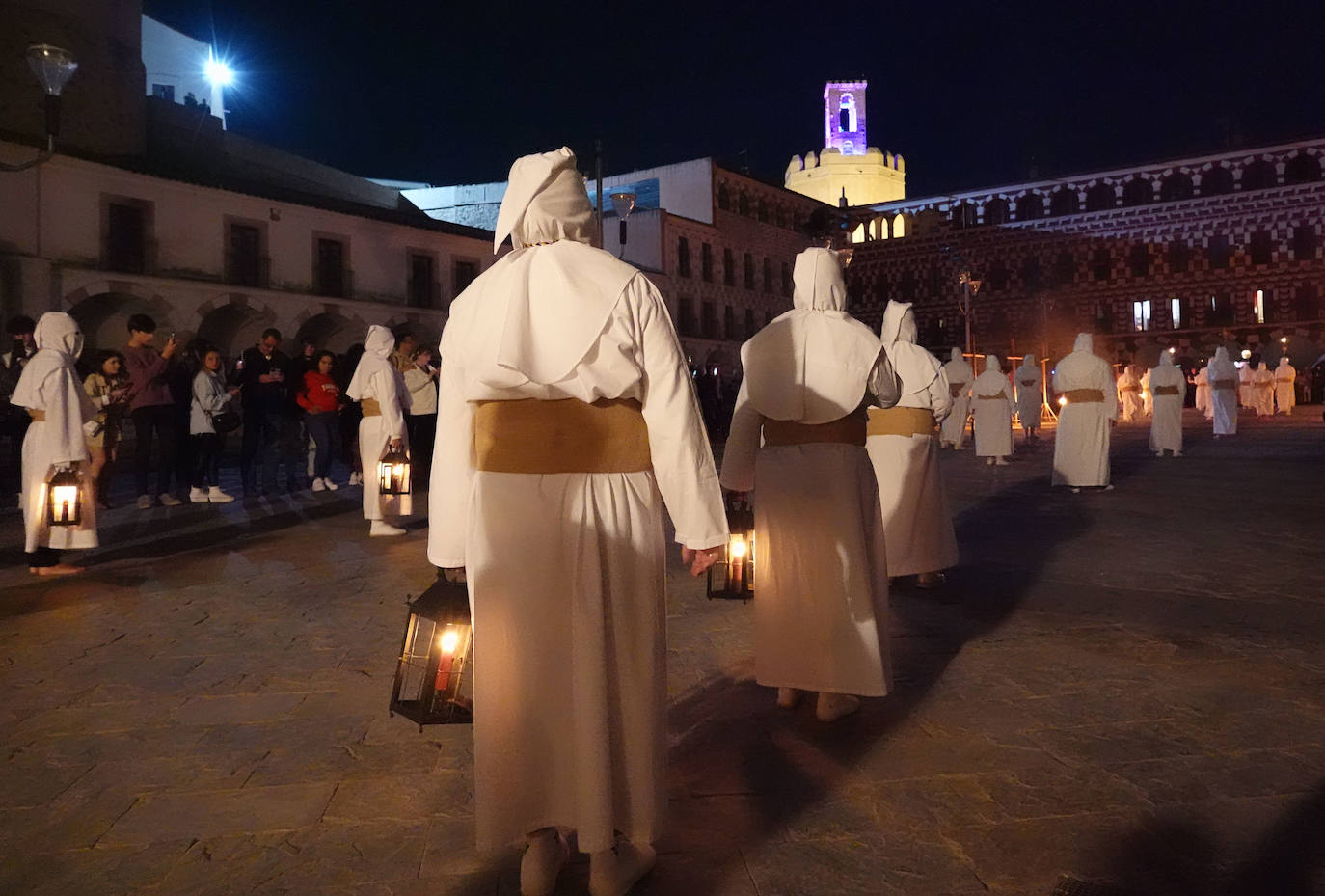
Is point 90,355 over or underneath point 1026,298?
underneath

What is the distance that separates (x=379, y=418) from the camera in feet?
30.2

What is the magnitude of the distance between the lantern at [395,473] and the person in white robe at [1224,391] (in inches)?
741

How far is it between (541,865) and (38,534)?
6.31 m

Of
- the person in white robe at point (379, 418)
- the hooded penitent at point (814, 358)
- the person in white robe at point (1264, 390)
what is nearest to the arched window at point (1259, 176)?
the person in white robe at point (1264, 390)

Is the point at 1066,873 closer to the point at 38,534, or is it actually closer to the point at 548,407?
the point at 548,407

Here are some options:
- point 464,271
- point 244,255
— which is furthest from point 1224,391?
point 244,255

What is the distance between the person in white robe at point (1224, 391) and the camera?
69.8 ft

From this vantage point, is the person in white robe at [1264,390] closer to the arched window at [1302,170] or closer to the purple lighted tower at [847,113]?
the arched window at [1302,170]

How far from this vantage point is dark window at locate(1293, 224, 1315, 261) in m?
44.7

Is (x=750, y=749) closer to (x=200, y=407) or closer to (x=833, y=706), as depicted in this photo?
(x=833, y=706)

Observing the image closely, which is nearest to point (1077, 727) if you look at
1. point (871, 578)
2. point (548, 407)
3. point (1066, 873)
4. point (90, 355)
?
point (871, 578)

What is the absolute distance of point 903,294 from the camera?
5534cm

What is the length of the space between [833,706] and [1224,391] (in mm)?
20900

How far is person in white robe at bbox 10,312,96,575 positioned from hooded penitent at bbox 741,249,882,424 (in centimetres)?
549
